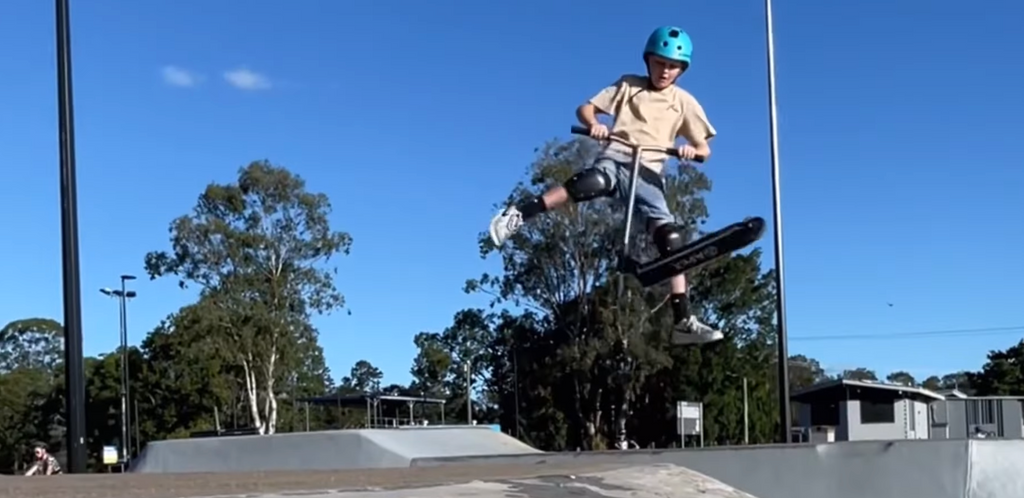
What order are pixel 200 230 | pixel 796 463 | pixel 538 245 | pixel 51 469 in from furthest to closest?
1. pixel 200 230
2. pixel 538 245
3. pixel 51 469
4. pixel 796 463

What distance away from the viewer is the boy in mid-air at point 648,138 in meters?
14.0

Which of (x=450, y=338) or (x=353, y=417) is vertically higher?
(x=450, y=338)

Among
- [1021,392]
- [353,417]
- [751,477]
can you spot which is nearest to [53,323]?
[353,417]

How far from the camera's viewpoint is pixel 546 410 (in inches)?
1893

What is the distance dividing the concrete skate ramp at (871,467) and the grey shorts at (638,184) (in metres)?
4.53

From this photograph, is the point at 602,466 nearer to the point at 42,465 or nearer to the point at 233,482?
the point at 233,482

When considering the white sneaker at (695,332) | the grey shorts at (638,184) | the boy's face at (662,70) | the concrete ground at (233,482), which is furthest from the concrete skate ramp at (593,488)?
the boy's face at (662,70)

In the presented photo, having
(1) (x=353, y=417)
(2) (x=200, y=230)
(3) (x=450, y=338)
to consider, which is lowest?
(1) (x=353, y=417)

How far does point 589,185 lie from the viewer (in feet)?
45.8

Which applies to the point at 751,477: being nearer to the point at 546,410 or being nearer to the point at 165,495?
the point at 165,495

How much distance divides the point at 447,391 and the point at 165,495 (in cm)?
5850

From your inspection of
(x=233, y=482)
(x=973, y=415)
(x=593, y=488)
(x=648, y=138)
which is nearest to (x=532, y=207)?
(x=648, y=138)

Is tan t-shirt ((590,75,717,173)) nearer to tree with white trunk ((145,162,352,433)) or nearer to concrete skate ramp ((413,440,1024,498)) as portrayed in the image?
concrete skate ramp ((413,440,1024,498))

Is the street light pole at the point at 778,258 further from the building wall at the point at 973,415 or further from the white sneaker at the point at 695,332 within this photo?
the building wall at the point at 973,415
